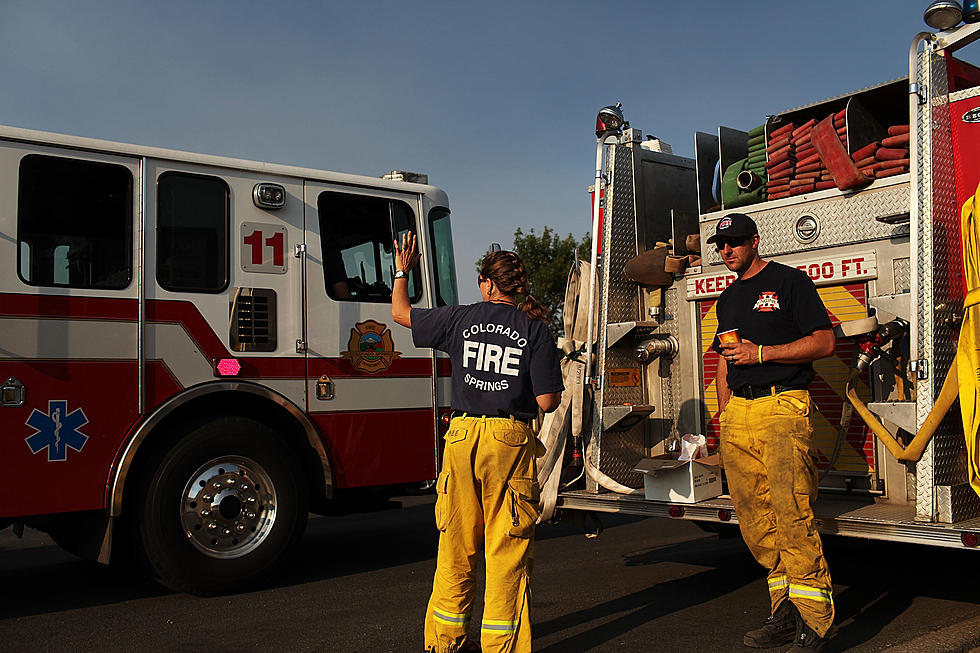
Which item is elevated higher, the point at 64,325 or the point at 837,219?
the point at 837,219

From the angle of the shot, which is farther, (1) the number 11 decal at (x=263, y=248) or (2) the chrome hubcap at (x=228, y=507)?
(1) the number 11 decal at (x=263, y=248)

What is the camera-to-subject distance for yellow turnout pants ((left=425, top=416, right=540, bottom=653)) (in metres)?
3.85

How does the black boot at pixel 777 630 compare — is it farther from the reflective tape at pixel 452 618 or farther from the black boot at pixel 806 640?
the reflective tape at pixel 452 618

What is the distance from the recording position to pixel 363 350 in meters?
6.49

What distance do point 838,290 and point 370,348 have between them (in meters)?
3.08

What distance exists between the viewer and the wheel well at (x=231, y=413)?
5668 mm

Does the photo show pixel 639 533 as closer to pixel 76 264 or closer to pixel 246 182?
pixel 246 182

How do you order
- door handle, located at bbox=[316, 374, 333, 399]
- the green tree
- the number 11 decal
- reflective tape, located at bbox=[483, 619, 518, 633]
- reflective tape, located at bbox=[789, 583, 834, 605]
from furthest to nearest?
the green tree < door handle, located at bbox=[316, 374, 333, 399] < the number 11 decal < reflective tape, located at bbox=[789, 583, 834, 605] < reflective tape, located at bbox=[483, 619, 518, 633]

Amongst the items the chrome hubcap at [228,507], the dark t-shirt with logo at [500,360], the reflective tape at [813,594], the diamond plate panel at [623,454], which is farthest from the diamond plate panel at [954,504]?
the chrome hubcap at [228,507]

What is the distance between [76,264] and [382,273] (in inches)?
80.8

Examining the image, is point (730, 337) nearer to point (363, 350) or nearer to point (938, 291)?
point (938, 291)

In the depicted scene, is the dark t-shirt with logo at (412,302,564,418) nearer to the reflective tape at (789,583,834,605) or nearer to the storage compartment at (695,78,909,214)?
the reflective tape at (789,583,834,605)

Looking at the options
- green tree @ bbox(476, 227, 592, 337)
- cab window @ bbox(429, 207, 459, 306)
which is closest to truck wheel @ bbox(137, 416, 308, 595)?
cab window @ bbox(429, 207, 459, 306)

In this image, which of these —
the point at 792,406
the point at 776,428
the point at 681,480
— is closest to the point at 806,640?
the point at 776,428
